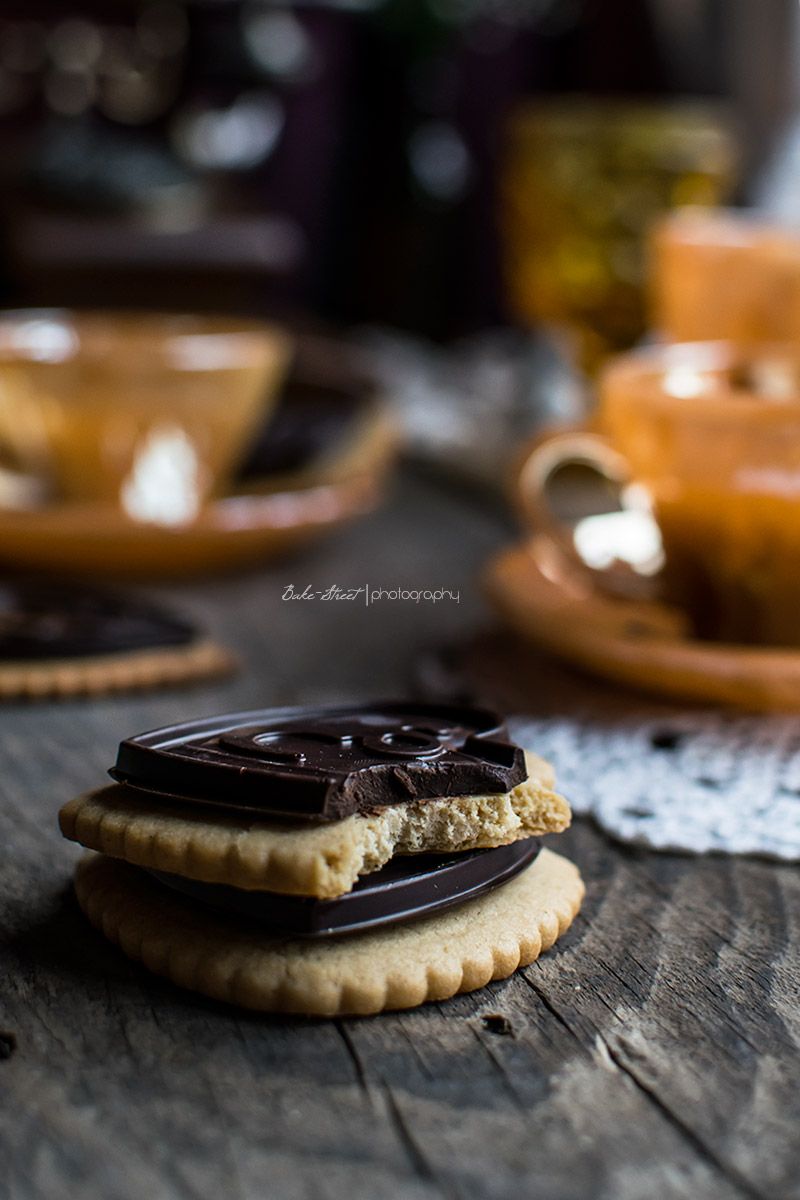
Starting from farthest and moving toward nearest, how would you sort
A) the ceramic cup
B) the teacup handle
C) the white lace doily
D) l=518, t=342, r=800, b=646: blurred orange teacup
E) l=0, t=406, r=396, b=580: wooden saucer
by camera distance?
1. the ceramic cup
2. l=0, t=406, r=396, b=580: wooden saucer
3. the teacup handle
4. l=518, t=342, r=800, b=646: blurred orange teacup
5. the white lace doily

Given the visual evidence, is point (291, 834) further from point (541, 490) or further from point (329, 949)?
A: point (541, 490)

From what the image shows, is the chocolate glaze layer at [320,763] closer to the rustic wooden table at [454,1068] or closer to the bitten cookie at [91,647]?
the rustic wooden table at [454,1068]

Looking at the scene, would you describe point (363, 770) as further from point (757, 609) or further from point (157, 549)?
point (157, 549)

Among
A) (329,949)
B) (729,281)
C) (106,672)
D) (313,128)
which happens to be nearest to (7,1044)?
(329,949)

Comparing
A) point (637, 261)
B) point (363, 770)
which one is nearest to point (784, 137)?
point (637, 261)

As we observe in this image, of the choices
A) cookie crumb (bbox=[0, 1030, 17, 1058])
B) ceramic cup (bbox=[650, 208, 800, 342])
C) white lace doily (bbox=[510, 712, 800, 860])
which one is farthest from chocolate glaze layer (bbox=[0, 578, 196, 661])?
ceramic cup (bbox=[650, 208, 800, 342])

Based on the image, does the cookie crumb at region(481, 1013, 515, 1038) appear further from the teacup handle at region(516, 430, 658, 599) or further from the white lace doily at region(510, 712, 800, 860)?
the teacup handle at region(516, 430, 658, 599)
